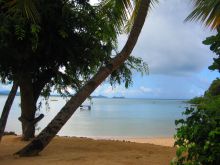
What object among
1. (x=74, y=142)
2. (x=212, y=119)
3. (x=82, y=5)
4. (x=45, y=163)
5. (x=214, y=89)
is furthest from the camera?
(x=74, y=142)

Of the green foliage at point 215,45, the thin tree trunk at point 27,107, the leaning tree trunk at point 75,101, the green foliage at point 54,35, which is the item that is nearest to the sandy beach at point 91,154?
the leaning tree trunk at point 75,101

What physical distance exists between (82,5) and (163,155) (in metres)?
3.69

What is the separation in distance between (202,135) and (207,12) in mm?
5600

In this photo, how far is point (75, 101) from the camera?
9.01 metres

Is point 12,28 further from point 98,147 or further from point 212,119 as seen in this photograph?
point 212,119

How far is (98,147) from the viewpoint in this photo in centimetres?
1041

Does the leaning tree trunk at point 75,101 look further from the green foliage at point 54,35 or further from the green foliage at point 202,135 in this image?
the green foliage at point 202,135

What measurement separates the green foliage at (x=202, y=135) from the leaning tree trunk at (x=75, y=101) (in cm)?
465

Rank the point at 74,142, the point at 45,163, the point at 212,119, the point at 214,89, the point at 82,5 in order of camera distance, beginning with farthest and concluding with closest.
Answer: the point at 74,142
the point at 82,5
the point at 45,163
the point at 214,89
the point at 212,119

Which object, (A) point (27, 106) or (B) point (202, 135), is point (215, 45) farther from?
(A) point (27, 106)

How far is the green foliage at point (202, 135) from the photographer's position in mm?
4281

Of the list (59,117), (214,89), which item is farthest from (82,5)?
(214,89)

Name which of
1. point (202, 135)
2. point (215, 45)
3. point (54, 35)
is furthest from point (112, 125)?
point (202, 135)

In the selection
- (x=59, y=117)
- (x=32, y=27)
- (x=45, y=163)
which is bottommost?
(x=45, y=163)
